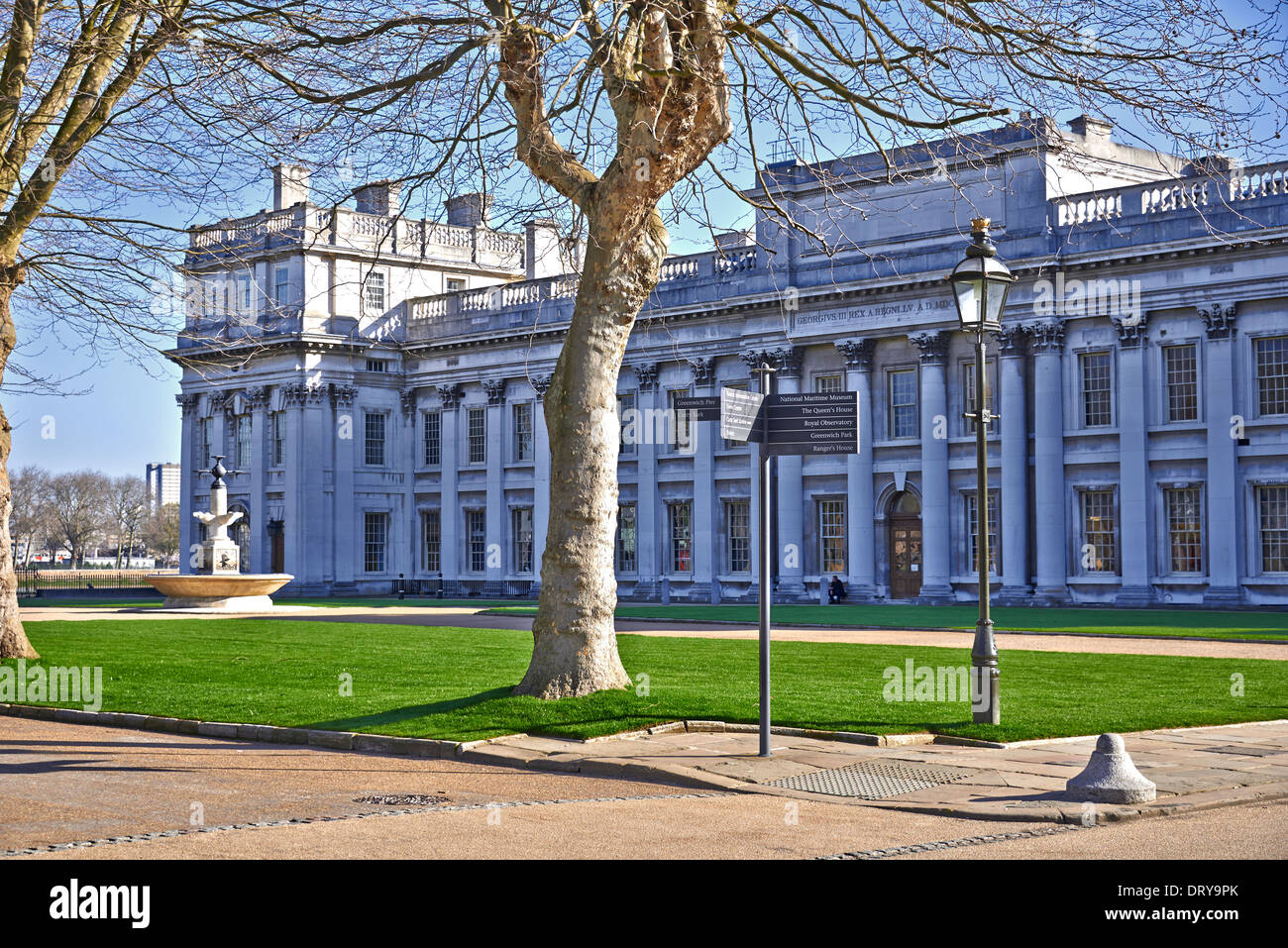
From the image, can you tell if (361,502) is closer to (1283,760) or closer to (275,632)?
(275,632)

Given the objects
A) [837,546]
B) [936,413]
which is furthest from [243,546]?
[936,413]

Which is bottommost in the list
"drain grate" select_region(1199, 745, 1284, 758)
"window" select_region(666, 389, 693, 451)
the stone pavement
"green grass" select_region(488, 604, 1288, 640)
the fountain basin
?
"green grass" select_region(488, 604, 1288, 640)

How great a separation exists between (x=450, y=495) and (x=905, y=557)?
82.2 ft

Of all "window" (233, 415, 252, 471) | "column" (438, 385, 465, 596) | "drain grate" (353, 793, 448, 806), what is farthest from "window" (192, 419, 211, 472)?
"drain grate" (353, 793, 448, 806)

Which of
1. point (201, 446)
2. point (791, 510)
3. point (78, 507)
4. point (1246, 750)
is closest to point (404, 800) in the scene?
point (1246, 750)

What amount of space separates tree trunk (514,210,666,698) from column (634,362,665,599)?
Result: 44674 mm

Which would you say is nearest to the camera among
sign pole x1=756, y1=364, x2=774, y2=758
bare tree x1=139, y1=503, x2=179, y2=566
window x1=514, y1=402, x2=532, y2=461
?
sign pole x1=756, y1=364, x2=774, y2=758

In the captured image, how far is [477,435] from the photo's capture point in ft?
230

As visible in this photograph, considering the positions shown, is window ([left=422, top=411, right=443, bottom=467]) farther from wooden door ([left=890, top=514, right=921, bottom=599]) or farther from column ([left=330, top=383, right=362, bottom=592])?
wooden door ([left=890, top=514, right=921, bottom=599])

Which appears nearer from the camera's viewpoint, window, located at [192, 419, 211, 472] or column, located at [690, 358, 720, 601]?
column, located at [690, 358, 720, 601]

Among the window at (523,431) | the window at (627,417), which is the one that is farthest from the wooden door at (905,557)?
the window at (523,431)

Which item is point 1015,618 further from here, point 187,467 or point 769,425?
point 187,467

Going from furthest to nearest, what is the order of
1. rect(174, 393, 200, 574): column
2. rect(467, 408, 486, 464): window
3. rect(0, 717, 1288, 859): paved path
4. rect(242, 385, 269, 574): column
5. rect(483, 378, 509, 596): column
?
1. rect(174, 393, 200, 574): column
2. rect(242, 385, 269, 574): column
3. rect(467, 408, 486, 464): window
4. rect(483, 378, 509, 596): column
5. rect(0, 717, 1288, 859): paved path

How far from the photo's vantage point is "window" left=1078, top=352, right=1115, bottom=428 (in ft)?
160
